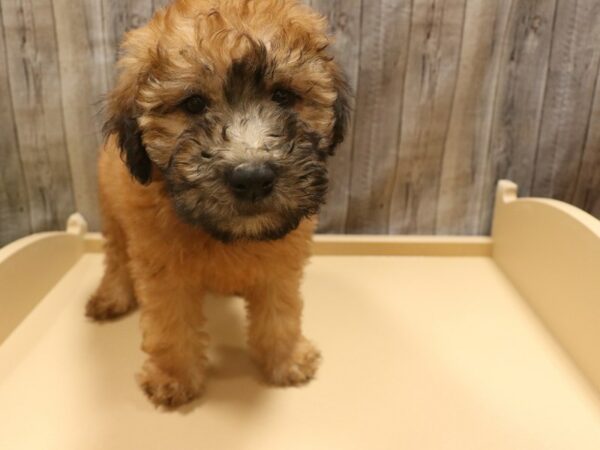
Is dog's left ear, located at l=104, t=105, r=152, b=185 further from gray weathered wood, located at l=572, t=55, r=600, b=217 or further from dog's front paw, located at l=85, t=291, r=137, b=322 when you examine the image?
gray weathered wood, located at l=572, t=55, r=600, b=217

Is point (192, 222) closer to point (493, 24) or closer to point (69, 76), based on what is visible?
point (69, 76)

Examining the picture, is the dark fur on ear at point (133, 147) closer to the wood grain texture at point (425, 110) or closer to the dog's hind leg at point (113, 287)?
the dog's hind leg at point (113, 287)

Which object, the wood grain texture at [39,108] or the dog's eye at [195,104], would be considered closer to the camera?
the dog's eye at [195,104]

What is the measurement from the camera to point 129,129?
121 centimetres

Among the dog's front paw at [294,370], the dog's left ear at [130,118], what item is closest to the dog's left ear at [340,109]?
the dog's left ear at [130,118]

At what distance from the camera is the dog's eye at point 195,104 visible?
116 cm

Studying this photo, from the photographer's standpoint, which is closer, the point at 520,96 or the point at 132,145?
the point at 132,145

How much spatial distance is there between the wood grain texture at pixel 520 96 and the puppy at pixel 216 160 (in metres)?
0.84

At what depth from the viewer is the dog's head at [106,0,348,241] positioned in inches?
42.4

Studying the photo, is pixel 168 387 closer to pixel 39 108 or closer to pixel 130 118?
pixel 130 118

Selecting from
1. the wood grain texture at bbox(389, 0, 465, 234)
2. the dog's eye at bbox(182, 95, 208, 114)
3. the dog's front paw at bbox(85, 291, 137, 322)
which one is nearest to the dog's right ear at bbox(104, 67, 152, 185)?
the dog's eye at bbox(182, 95, 208, 114)

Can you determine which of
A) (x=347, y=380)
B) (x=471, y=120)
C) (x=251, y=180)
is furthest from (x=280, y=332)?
(x=471, y=120)

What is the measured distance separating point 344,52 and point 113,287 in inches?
41.7

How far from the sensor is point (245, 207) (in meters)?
1.08
